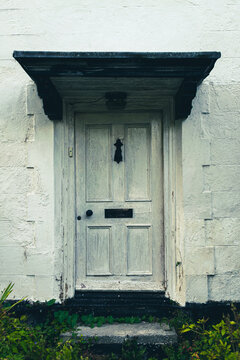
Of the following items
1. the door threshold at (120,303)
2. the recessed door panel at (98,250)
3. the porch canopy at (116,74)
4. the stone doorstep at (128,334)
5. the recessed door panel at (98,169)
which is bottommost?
the stone doorstep at (128,334)

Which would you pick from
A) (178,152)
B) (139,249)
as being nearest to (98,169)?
(178,152)

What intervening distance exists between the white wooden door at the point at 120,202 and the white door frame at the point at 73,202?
98 millimetres

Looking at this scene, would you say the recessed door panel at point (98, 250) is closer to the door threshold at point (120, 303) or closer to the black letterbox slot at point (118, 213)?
the black letterbox slot at point (118, 213)

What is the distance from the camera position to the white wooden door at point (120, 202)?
12.4 feet

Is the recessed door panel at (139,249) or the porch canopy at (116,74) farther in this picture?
the recessed door panel at (139,249)

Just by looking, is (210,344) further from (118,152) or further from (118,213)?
(118,152)

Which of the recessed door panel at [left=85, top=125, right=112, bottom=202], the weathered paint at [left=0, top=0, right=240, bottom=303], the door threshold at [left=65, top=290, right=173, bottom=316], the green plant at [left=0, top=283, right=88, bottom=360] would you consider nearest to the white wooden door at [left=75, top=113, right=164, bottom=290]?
the recessed door panel at [left=85, top=125, right=112, bottom=202]

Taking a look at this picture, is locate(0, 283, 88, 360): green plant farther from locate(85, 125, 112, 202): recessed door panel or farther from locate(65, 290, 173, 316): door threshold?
locate(85, 125, 112, 202): recessed door panel

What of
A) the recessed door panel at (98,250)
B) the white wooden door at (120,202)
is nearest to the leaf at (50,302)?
the white wooden door at (120,202)

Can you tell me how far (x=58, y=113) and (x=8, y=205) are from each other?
125 centimetres

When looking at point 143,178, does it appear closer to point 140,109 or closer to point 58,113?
point 140,109

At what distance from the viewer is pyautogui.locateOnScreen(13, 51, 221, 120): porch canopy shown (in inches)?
112

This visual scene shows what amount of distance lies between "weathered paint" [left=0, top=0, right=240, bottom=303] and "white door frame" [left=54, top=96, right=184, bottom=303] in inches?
1.4
